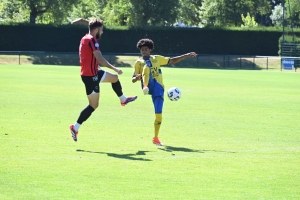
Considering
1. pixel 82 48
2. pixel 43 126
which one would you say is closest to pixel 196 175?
pixel 82 48

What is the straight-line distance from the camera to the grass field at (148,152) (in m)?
8.41

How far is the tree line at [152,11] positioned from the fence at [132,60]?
17.7ft

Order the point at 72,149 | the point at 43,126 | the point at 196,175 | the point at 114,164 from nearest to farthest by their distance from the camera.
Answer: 1. the point at 196,175
2. the point at 114,164
3. the point at 72,149
4. the point at 43,126

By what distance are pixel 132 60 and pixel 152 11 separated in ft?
38.7

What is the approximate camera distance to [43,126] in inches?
579

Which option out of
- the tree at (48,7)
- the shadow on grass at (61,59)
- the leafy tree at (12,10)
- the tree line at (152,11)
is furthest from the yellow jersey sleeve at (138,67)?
the leafy tree at (12,10)

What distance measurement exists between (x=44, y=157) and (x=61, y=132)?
10.6ft

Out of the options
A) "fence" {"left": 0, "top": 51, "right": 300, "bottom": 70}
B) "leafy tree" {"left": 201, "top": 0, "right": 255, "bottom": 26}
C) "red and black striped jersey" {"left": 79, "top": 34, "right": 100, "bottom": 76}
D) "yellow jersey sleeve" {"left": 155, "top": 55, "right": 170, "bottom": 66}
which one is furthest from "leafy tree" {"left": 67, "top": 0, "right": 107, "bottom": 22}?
"red and black striped jersey" {"left": 79, "top": 34, "right": 100, "bottom": 76}

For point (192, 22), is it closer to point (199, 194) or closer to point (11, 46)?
point (11, 46)

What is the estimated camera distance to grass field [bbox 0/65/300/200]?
8.41 m

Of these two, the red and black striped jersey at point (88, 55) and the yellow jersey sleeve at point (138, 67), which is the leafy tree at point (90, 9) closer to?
the yellow jersey sleeve at point (138, 67)

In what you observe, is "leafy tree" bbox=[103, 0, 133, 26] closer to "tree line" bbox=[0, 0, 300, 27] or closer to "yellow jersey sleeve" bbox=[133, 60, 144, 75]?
"tree line" bbox=[0, 0, 300, 27]

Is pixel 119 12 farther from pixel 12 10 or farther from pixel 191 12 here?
pixel 191 12

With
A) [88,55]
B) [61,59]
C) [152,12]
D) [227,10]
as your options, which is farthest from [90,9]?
[88,55]
